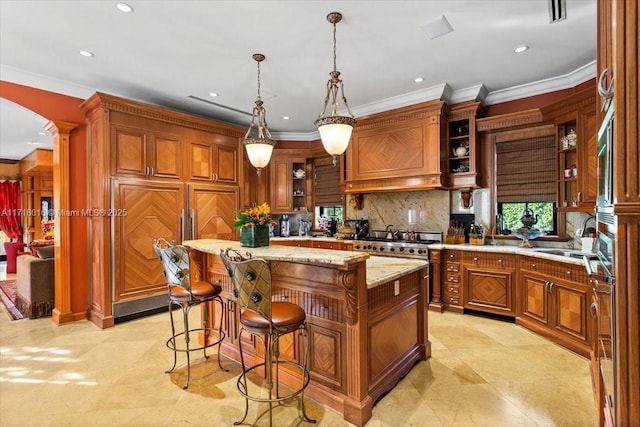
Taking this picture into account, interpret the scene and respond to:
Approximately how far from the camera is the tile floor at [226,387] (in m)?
2.13

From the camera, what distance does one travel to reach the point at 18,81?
11.9 ft

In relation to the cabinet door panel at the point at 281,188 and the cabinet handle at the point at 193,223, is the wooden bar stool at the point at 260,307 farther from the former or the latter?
the cabinet door panel at the point at 281,188

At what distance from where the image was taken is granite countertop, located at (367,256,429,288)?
86.9 inches

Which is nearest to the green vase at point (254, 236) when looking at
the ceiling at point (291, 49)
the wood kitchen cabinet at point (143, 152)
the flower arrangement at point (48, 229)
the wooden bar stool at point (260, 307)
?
the wooden bar stool at point (260, 307)

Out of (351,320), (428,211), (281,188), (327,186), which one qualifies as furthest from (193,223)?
(428,211)

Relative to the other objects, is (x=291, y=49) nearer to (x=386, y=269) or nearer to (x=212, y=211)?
(x=386, y=269)

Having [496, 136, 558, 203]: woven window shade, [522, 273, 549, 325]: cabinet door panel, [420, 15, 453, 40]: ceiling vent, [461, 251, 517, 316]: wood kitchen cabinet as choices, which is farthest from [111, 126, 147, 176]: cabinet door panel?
[522, 273, 549, 325]: cabinet door panel

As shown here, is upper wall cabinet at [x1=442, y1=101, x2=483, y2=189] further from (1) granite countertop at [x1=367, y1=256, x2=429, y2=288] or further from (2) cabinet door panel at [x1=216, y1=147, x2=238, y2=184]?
(2) cabinet door panel at [x1=216, y1=147, x2=238, y2=184]

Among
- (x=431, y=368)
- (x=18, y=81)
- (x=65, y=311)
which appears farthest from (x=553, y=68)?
(x=65, y=311)

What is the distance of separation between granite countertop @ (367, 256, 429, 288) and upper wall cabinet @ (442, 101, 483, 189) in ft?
6.66

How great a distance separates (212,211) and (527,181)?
4.43 m

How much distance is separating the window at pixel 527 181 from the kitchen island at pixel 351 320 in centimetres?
226

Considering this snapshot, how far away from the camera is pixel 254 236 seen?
9.11 feet

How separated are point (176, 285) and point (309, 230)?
3.88 m
